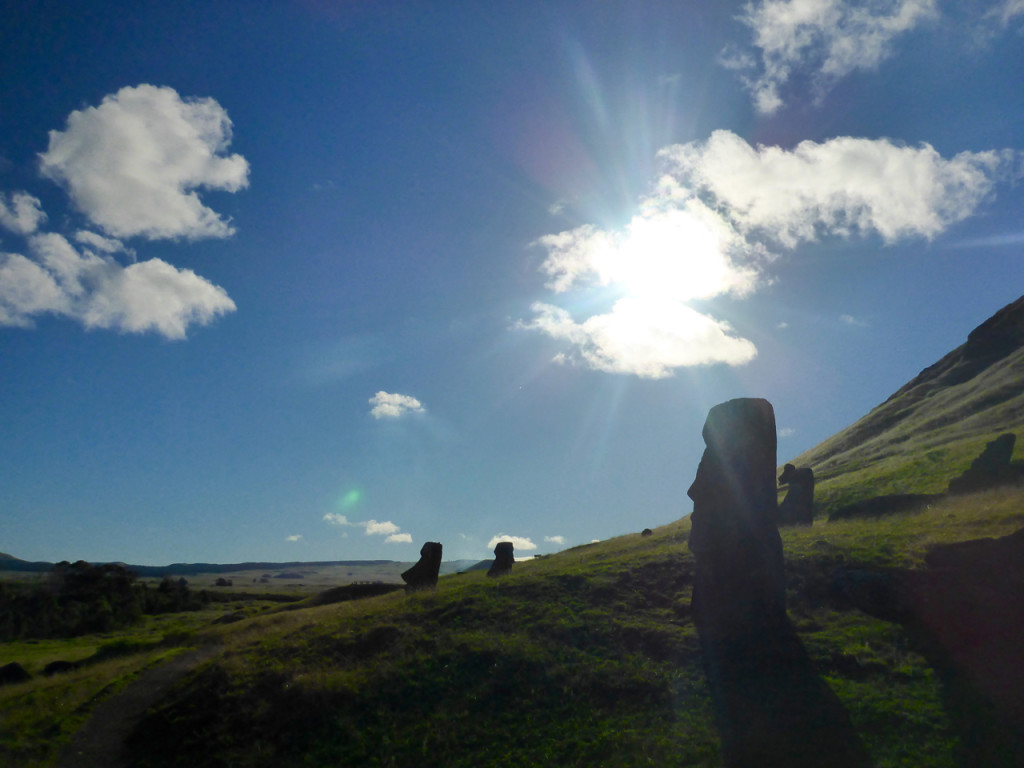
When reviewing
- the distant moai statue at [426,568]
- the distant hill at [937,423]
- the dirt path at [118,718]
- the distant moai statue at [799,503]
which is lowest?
the dirt path at [118,718]

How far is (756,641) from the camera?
2334cm

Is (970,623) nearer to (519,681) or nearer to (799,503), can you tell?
(519,681)

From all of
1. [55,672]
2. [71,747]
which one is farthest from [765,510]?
[55,672]

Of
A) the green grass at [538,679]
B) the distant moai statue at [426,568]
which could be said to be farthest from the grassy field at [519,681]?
the distant moai statue at [426,568]

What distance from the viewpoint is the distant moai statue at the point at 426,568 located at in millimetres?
A: 43625

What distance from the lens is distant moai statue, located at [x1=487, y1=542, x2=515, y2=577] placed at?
47.4m

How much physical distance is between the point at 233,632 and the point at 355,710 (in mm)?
19945

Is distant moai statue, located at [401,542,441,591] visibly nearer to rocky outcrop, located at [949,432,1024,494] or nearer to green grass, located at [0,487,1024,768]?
green grass, located at [0,487,1024,768]

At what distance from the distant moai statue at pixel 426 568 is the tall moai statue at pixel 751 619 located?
22149mm

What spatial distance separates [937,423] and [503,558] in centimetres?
5635

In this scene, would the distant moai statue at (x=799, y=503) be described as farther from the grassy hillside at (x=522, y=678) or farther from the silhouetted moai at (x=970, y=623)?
the silhouetted moai at (x=970, y=623)

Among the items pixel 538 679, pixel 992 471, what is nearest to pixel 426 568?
pixel 538 679

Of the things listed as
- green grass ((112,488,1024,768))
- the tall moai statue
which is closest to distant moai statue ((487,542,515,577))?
green grass ((112,488,1024,768))

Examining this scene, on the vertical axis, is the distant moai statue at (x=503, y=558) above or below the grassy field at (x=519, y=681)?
above
